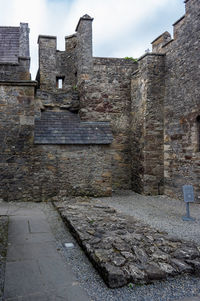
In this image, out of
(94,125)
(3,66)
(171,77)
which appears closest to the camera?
(3,66)

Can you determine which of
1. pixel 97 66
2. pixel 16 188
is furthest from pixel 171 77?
pixel 16 188

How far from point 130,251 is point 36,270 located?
1443 mm

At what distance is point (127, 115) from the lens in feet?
40.1

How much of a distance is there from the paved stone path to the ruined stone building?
12.6 feet

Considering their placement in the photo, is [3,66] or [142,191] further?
[142,191]

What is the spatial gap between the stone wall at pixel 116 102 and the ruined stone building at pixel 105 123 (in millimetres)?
46

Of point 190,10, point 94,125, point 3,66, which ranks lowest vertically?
point 94,125


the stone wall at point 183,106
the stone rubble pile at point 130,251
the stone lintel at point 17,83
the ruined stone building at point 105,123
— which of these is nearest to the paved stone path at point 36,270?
the stone rubble pile at point 130,251

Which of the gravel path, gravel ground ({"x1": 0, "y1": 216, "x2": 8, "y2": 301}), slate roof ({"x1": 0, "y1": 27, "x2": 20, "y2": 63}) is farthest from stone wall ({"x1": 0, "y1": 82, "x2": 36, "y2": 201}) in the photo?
the gravel path

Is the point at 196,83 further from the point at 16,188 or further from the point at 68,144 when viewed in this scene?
the point at 16,188

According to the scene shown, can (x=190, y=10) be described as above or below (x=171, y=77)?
above

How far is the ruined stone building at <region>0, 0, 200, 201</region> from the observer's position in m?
9.13

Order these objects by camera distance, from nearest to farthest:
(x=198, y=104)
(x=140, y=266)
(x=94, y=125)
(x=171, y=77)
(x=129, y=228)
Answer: (x=140, y=266), (x=129, y=228), (x=198, y=104), (x=171, y=77), (x=94, y=125)

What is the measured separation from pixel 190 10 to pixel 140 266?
8813mm
